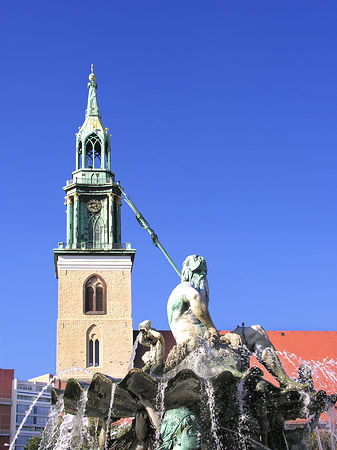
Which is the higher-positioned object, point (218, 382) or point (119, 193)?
point (119, 193)

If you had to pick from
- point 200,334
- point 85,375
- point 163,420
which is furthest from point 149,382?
point 85,375

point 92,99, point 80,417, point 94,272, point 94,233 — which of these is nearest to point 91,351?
point 94,272

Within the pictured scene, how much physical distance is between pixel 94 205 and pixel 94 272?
4917 millimetres

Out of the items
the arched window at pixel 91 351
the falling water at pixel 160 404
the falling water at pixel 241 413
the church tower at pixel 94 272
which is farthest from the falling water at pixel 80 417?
the arched window at pixel 91 351

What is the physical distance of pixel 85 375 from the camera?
4766 centimetres

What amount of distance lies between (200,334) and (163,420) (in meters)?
1.18

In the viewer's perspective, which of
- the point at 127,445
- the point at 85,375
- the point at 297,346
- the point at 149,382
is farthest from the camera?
the point at 297,346

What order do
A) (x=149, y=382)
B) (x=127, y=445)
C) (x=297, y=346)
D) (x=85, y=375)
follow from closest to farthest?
1. (x=149, y=382)
2. (x=127, y=445)
3. (x=85, y=375)
4. (x=297, y=346)

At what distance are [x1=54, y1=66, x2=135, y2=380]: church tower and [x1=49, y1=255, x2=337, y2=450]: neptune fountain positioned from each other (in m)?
37.8

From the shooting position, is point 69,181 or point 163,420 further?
point 69,181

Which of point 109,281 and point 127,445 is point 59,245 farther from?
point 127,445

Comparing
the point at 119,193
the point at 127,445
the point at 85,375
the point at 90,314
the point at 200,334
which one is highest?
the point at 119,193

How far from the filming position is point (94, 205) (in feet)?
174

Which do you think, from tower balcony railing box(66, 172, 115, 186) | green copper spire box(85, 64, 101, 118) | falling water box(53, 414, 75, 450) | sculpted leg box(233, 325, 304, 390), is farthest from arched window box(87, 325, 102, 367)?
sculpted leg box(233, 325, 304, 390)
